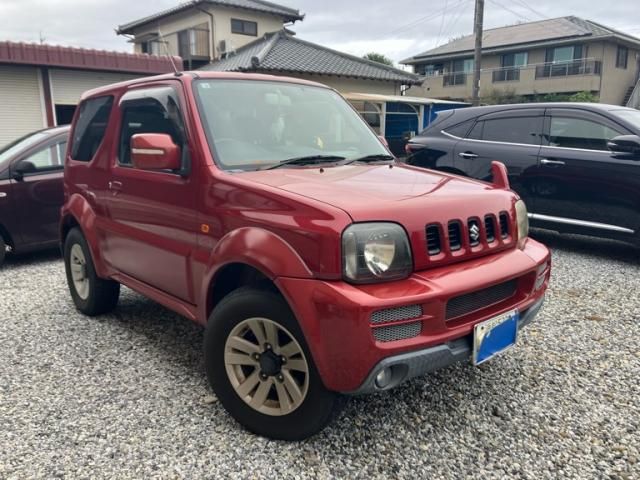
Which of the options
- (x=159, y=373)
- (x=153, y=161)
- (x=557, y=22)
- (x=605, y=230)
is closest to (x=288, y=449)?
(x=159, y=373)

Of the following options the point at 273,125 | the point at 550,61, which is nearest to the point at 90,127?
the point at 273,125

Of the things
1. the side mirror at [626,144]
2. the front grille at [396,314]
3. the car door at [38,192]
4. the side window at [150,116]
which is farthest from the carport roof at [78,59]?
the front grille at [396,314]

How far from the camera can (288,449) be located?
2.34 m

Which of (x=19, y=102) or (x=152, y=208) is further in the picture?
(x=19, y=102)

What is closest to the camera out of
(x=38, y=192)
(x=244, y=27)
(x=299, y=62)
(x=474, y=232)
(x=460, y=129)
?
(x=474, y=232)

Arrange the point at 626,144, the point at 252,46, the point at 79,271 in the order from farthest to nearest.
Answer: the point at 252,46 → the point at 626,144 → the point at 79,271

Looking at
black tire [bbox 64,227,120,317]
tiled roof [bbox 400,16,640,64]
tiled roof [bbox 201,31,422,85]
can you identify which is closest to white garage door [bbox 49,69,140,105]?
tiled roof [bbox 201,31,422,85]

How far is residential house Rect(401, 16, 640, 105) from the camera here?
29172mm

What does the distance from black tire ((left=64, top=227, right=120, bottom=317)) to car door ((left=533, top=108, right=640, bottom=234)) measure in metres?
4.59

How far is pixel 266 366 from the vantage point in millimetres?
2354

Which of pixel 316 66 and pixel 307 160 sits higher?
pixel 316 66

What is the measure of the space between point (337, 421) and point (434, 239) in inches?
40.9

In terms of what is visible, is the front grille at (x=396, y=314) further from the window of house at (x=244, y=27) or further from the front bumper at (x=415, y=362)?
the window of house at (x=244, y=27)

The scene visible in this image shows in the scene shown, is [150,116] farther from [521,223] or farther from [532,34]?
[532,34]
